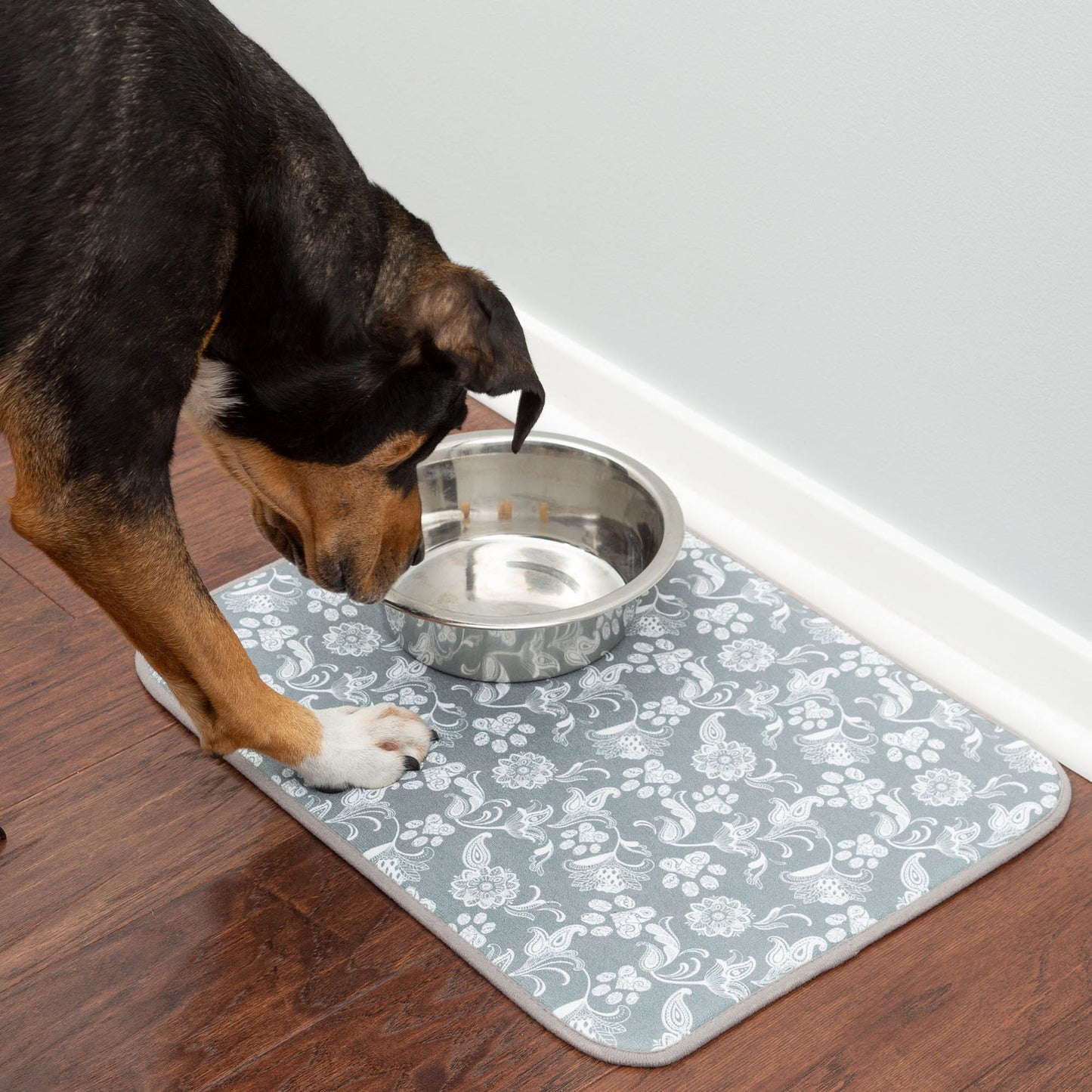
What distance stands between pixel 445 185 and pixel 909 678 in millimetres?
1648

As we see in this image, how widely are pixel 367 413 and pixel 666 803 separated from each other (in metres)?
0.77

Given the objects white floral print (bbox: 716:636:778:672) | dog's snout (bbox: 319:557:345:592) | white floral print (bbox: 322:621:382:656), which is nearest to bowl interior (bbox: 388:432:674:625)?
white floral print (bbox: 322:621:382:656)

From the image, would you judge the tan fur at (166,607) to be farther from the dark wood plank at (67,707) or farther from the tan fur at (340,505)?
the dark wood plank at (67,707)

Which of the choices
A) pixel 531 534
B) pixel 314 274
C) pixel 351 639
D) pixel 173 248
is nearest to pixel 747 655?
pixel 531 534

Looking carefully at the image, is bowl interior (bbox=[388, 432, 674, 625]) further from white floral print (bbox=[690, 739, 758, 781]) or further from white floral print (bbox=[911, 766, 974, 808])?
white floral print (bbox=[911, 766, 974, 808])

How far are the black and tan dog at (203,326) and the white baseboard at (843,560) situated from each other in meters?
0.90

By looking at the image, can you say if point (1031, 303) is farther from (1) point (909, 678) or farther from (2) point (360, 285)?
(2) point (360, 285)

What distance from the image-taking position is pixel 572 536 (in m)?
2.78

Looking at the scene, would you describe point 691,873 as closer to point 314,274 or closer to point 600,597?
point 600,597

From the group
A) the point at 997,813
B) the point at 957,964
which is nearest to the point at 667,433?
the point at 997,813

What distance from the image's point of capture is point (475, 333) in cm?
191

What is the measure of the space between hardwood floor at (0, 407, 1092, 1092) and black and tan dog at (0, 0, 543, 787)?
23 cm

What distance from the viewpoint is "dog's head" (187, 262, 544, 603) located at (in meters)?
1.91

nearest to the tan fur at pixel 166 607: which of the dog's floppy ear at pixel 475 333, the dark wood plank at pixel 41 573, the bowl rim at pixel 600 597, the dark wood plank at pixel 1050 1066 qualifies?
the bowl rim at pixel 600 597
